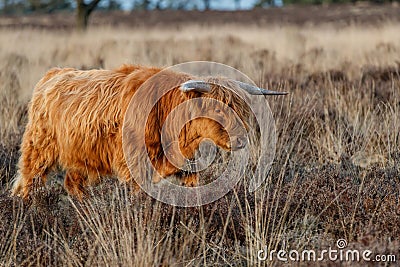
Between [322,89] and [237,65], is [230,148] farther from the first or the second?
[237,65]

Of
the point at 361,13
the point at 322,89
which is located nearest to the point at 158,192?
the point at 322,89

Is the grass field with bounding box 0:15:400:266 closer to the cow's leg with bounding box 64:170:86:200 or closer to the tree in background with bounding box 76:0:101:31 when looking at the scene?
the cow's leg with bounding box 64:170:86:200

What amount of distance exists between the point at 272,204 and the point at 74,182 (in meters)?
2.14

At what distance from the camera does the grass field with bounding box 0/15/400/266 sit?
3365 millimetres

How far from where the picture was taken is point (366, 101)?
23.4 feet

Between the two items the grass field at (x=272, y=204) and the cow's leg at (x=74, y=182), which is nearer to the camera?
the grass field at (x=272, y=204)

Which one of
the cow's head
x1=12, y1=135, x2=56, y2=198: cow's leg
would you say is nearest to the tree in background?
x1=12, y1=135, x2=56, y2=198: cow's leg

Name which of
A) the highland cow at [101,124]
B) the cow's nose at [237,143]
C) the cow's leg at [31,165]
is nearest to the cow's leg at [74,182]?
the highland cow at [101,124]

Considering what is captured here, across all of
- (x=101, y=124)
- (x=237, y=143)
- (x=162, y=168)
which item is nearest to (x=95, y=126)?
(x=101, y=124)

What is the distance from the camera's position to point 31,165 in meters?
5.01

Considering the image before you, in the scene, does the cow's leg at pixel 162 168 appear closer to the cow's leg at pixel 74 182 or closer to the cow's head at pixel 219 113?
the cow's head at pixel 219 113

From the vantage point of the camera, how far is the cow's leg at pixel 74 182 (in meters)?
5.04

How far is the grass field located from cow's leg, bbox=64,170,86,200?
10 centimetres

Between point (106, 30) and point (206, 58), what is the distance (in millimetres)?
6671
